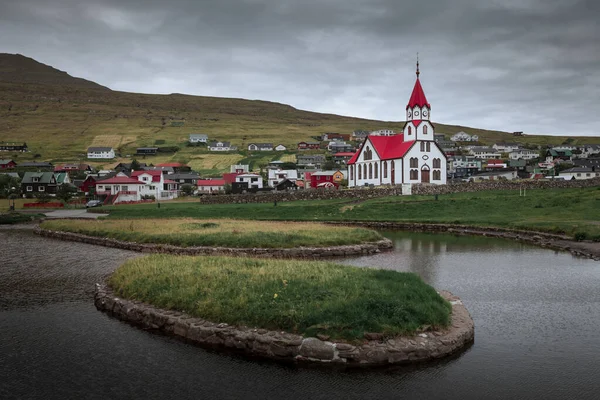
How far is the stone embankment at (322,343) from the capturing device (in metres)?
13.7

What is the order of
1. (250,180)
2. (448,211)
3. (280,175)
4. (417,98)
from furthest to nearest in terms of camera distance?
(280,175)
(250,180)
(417,98)
(448,211)

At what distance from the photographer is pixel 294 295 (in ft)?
54.8

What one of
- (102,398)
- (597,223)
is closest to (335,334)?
(102,398)

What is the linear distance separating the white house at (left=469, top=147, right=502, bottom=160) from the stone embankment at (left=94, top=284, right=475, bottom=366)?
191 metres

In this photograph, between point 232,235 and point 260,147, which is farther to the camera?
point 260,147

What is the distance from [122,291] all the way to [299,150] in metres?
174

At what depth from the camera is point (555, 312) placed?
18281 mm

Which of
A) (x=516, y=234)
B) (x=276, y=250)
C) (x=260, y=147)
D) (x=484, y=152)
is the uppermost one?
(x=260, y=147)

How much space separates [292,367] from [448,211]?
48.1 meters

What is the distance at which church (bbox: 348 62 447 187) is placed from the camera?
3317 inches

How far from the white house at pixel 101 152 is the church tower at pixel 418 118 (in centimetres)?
12046

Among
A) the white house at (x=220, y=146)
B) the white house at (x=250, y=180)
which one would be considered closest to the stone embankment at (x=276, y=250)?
Answer: the white house at (x=250, y=180)

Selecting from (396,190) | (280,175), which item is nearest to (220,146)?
(280,175)

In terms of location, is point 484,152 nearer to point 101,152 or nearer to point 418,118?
point 418,118
